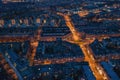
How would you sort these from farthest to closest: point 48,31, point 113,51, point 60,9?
point 60,9 → point 48,31 → point 113,51

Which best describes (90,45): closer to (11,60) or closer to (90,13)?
(11,60)

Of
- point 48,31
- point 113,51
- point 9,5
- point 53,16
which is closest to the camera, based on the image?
point 113,51

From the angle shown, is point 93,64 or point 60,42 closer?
point 93,64

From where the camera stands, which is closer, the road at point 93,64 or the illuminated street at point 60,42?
the road at point 93,64

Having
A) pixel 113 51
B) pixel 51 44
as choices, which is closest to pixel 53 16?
pixel 51 44

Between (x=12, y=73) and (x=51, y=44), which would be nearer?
(x=12, y=73)

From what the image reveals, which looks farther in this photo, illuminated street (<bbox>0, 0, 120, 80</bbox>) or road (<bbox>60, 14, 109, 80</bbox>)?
illuminated street (<bbox>0, 0, 120, 80</bbox>)

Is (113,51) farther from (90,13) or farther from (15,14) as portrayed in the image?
(15,14)

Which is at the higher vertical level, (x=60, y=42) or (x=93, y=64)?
(x=60, y=42)

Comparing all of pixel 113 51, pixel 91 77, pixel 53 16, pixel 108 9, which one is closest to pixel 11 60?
pixel 91 77
